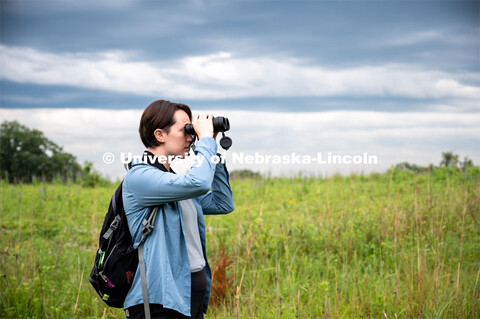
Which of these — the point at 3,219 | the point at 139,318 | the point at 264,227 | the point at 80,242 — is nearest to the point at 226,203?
the point at 139,318

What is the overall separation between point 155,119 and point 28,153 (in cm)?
1653

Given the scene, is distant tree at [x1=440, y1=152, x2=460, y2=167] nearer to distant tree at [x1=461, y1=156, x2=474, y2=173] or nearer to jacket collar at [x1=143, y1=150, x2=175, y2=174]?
distant tree at [x1=461, y1=156, x2=474, y2=173]

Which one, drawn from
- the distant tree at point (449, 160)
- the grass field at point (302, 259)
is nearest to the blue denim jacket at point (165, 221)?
the grass field at point (302, 259)

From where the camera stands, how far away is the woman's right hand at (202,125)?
2.33m

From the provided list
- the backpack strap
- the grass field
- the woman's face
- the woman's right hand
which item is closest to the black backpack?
the backpack strap

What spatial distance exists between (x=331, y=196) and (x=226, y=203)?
645 cm

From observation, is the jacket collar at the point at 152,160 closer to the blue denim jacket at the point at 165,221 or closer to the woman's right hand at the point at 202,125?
the blue denim jacket at the point at 165,221

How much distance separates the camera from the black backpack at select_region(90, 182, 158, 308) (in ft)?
7.27

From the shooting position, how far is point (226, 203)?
2.70 meters

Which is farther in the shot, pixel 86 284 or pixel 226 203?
pixel 86 284

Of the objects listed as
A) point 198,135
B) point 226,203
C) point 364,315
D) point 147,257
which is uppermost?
point 198,135

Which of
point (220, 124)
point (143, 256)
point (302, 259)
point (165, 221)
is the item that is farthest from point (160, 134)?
point (302, 259)

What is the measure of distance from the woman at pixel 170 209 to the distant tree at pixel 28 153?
587 inches

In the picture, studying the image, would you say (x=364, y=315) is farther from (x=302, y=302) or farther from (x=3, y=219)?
(x=3, y=219)
